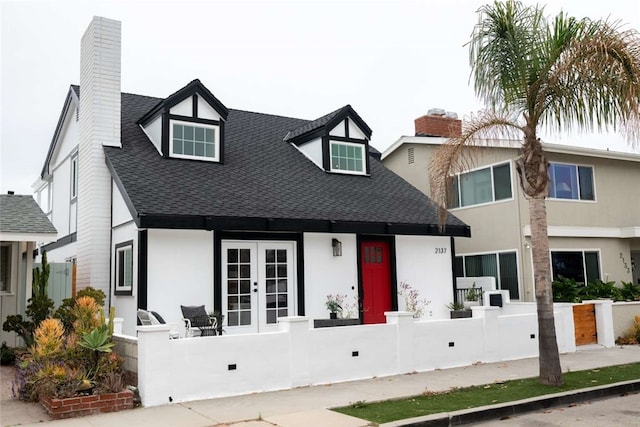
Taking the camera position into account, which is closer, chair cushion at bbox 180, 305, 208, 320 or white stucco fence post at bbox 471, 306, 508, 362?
chair cushion at bbox 180, 305, 208, 320

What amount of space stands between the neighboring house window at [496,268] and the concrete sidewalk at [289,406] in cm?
568

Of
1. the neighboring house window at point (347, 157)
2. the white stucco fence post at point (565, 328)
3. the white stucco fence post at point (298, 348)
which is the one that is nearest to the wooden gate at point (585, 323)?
the white stucco fence post at point (565, 328)

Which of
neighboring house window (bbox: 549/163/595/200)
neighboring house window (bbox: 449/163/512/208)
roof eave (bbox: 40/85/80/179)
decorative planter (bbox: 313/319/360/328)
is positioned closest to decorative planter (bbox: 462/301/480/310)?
neighboring house window (bbox: 449/163/512/208)

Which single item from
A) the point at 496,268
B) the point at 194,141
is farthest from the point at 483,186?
the point at 194,141

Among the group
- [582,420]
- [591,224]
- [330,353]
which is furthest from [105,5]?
[591,224]

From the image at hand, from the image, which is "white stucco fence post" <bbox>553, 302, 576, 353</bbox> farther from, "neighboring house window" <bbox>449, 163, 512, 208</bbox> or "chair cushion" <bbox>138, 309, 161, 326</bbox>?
"chair cushion" <bbox>138, 309, 161, 326</bbox>

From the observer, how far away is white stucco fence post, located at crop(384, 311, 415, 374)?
10867 mm

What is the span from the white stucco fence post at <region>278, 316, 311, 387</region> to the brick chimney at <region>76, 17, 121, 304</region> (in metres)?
5.67

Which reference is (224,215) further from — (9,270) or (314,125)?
(314,125)

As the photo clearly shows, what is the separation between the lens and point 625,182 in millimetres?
19672

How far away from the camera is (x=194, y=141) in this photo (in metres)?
14.5

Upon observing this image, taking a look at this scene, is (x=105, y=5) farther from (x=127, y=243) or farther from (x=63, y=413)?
(x=63, y=413)

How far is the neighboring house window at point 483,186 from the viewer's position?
57.4ft

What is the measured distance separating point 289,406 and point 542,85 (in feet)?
22.3
